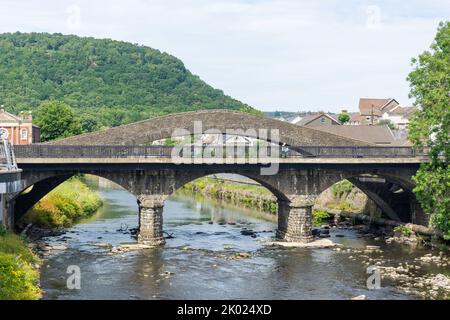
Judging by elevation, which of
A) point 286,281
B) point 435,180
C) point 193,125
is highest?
point 193,125

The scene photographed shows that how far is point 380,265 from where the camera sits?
155 ft

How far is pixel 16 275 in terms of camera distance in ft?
115

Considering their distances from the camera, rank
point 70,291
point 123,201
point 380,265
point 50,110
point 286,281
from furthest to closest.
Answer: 1. point 50,110
2. point 123,201
3. point 380,265
4. point 286,281
5. point 70,291

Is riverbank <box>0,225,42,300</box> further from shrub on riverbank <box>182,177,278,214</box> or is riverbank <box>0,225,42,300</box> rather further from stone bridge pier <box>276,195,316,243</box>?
shrub on riverbank <box>182,177,278,214</box>

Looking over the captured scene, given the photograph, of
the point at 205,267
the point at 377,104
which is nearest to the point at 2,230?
the point at 205,267

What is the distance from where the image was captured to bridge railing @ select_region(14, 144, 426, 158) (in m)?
49.8

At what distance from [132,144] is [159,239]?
28.7ft

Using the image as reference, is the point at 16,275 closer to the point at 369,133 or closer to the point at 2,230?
the point at 2,230

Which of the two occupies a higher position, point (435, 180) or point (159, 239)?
point (435, 180)

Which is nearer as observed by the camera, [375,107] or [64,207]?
[64,207]

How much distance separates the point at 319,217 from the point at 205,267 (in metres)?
27.4

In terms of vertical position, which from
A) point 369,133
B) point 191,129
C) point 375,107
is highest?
point 375,107

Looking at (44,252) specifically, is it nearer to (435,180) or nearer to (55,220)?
(55,220)
